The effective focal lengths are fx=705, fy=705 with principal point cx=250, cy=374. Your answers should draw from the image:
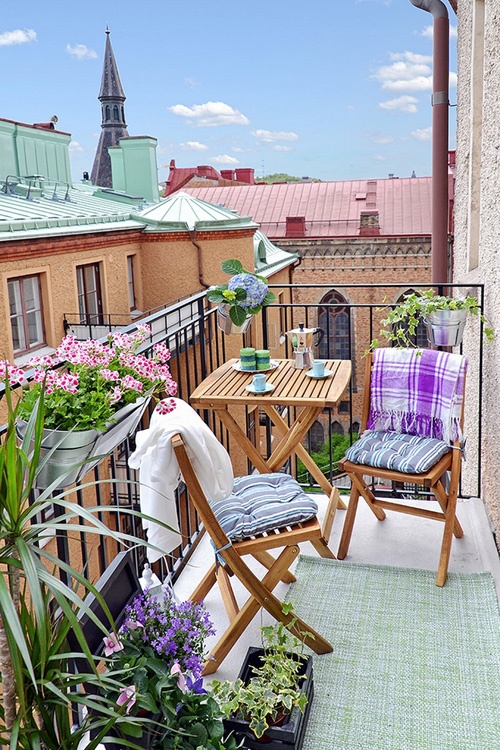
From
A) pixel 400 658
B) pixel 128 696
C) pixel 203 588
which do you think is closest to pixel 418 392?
pixel 400 658

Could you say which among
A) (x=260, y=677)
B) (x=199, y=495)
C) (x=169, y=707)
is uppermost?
(x=199, y=495)

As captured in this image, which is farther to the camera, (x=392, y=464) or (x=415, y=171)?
(x=415, y=171)

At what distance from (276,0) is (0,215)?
5027cm

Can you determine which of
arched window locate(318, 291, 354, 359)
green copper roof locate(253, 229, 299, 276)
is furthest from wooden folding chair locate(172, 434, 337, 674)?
arched window locate(318, 291, 354, 359)

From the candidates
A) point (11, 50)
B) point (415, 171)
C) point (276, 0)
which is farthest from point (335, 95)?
point (11, 50)

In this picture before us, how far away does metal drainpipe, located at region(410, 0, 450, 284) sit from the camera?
5.88 metres

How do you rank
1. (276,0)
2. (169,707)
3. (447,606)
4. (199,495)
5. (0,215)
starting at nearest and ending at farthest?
(169,707) < (199,495) < (447,606) < (0,215) < (276,0)

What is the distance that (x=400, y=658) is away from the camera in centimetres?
256

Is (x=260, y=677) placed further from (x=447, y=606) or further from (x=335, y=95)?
(x=335, y=95)

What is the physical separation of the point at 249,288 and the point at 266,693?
205cm

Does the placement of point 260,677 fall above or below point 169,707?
below

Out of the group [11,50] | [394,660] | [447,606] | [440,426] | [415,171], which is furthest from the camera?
[11,50]

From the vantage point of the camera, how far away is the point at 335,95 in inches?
2154

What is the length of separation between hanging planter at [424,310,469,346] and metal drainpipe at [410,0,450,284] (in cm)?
230
